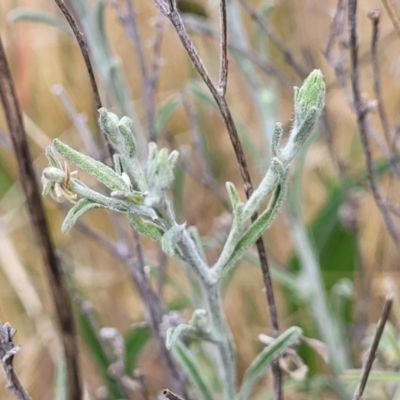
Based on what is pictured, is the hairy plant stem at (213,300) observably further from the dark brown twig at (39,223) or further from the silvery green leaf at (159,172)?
the dark brown twig at (39,223)

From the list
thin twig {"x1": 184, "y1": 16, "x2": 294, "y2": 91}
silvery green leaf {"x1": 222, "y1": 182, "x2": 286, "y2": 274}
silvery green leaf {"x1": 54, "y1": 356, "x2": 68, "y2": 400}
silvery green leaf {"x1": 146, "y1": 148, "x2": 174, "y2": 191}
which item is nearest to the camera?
silvery green leaf {"x1": 146, "y1": 148, "x2": 174, "y2": 191}

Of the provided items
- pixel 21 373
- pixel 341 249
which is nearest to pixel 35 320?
pixel 21 373

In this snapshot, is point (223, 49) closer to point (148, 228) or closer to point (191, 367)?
point (148, 228)

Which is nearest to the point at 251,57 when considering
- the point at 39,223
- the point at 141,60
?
the point at 141,60

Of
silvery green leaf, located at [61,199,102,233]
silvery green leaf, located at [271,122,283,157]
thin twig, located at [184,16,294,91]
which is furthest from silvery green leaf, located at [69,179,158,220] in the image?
thin twig, located at [184,16,294,91]

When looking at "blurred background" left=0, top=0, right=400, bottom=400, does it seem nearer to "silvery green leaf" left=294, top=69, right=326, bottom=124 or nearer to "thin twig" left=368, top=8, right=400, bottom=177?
"thin twig" left=368, top=8, right=400, bottom=177

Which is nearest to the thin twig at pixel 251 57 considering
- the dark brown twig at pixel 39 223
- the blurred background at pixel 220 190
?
the blurred background at pixel 220 190
